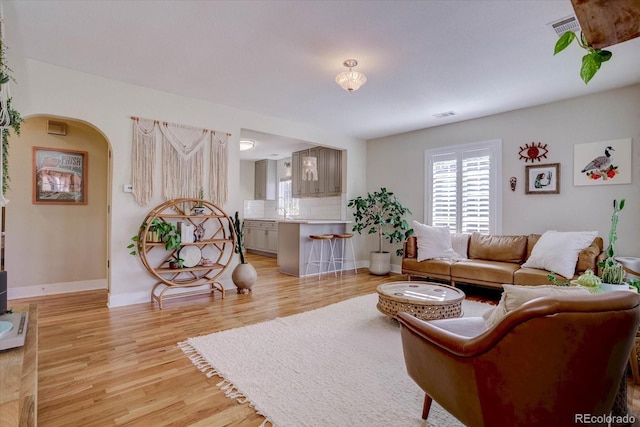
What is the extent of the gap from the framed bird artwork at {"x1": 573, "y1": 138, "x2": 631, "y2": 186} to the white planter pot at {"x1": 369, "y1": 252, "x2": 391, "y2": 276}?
3007 mm

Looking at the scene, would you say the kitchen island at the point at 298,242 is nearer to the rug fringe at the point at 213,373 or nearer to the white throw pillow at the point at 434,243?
the white throw pillow at the point at 434,243

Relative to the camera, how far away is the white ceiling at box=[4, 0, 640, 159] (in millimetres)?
2441

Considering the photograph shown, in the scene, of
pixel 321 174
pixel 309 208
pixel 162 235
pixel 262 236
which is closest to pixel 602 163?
pixel 321 174

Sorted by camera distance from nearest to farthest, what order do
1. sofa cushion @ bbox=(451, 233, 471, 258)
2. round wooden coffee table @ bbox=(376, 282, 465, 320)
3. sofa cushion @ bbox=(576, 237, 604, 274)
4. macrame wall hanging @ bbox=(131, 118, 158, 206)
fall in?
round wooden coffee table @ bbox=(376, 282, 465, 320), sofa cushion @ bbox=(576, 237, 604, 274), macrame wall hanging @ bbox=(131, 118, 158, 206), sofa cushion @ bbox=(451, 233, 471, 258)

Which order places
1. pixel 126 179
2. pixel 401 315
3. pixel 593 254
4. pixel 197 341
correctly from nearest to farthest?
pixel 401 315 < pixel 197 341 < pixel 593 254 < pixel 126 179

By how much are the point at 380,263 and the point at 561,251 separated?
2.79 meters

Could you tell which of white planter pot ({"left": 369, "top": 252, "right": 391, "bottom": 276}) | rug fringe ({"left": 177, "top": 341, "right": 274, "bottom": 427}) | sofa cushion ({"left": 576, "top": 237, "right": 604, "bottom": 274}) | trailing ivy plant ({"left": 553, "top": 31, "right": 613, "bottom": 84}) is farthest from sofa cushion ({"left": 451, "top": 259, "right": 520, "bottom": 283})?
trailing ivy plant ({"left": 553, "top": 31, "right": 613, "bottom": 84})

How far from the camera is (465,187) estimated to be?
5.29 metres

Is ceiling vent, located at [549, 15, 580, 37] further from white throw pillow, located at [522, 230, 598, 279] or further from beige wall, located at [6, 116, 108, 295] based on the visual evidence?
beige wall, located at [6, 116, 108, 295]

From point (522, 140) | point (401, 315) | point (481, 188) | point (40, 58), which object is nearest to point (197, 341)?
point (401, 315)

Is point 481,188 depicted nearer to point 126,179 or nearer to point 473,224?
point 473,224

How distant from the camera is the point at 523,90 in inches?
156

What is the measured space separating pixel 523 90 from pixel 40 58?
5.45 metres

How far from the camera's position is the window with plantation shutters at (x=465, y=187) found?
16.3 ft
